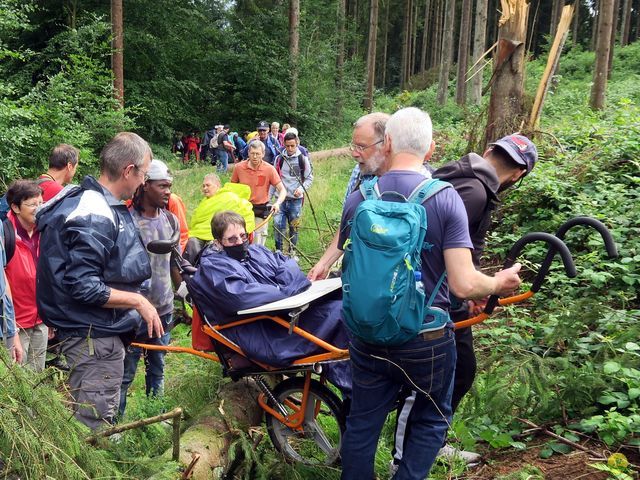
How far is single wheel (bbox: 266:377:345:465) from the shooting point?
12.1ft

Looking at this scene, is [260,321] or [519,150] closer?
[519,150]

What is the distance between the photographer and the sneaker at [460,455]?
138 inches

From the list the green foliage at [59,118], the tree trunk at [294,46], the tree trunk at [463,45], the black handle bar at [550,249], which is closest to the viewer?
the black handle bar at [550,249]

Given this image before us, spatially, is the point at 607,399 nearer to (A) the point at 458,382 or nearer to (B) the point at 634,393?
(B) the point at 634,393

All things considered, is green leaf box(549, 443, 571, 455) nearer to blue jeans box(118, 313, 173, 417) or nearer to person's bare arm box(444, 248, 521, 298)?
person's bare arm box(444, 248, 521, 298)

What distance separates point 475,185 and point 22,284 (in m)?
3.50

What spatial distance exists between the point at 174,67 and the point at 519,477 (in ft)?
91.6

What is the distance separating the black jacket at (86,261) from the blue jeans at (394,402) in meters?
1.41

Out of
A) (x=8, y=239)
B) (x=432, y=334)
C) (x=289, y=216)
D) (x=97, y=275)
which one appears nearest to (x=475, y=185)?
(x=432, y=334)

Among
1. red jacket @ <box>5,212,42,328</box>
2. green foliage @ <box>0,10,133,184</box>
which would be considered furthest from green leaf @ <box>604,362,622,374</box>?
green foliage @ <box>0,10,133,184</box>

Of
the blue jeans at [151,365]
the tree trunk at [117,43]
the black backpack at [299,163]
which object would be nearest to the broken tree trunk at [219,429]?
the blue jeans at [151,365]

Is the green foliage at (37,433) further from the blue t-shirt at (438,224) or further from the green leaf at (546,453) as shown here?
the green leaf at (546,453)

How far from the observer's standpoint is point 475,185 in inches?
121

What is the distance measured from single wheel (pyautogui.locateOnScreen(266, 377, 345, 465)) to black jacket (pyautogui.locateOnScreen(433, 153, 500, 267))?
1.42 m
